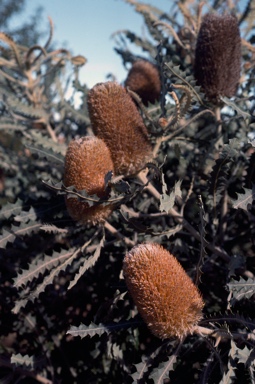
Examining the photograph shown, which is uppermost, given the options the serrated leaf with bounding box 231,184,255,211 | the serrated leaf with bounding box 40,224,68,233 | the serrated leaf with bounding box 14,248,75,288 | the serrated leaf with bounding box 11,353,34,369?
the serrated leaf with bounding box 40,224,68,233

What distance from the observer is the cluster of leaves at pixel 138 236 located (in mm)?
1325

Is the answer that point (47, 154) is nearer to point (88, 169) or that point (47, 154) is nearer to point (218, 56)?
point (88, 169)

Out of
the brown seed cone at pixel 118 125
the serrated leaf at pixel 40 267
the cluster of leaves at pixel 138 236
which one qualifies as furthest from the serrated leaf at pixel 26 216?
the brown seed cone at pixel 118 125

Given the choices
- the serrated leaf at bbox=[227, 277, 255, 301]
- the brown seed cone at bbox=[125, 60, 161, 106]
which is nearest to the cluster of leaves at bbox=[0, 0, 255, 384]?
the serrated leaf at bbox=[227, 277, 255, 301]

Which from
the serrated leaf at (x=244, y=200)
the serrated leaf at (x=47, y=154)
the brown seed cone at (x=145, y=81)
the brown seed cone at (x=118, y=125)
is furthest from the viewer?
the brown seed cone at (x=145, y=81)

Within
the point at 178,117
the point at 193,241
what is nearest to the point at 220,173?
the point at 178,117

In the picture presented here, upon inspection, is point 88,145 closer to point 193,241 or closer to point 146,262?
point 146,262

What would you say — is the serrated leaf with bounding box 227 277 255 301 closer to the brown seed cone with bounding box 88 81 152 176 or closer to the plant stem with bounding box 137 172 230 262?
the plant stem with bounding box 137 172 230 262

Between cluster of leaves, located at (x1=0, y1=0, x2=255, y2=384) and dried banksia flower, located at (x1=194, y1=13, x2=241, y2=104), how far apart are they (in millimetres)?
70

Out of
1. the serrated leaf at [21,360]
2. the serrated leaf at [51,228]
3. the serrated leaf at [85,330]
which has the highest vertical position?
the serrated leaf at [51,228]

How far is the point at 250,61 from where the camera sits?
6.26ft

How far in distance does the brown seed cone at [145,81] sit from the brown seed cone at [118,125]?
52cm

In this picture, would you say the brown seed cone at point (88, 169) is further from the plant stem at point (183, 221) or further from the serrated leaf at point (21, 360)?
the serrated leaf at point (21, 360)

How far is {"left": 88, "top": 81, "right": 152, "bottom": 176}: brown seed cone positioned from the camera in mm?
1426
